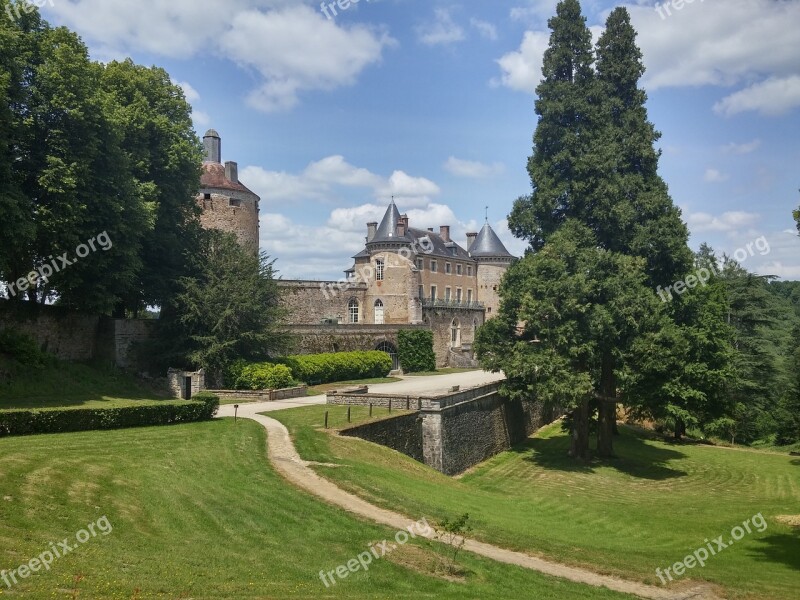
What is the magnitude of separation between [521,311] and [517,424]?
33.0ft

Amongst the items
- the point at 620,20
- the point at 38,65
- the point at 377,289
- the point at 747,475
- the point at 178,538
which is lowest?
the point at 747,475

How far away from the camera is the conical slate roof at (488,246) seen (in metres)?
65.7

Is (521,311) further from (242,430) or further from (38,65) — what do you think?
(38,65)

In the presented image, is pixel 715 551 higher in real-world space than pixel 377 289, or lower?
lower

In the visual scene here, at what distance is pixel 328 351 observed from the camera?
139 feet

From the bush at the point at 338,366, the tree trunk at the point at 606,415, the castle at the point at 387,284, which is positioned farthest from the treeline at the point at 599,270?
the castle at the point at 387,284

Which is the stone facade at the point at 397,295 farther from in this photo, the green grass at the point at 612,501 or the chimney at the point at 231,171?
the green grass at the point at 612,501

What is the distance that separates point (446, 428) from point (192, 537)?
15499mm

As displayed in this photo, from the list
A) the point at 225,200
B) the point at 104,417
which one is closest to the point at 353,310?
the point at 225,200

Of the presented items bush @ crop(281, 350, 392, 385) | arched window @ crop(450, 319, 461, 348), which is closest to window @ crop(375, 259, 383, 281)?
arched window @ crop(450, 319, 461, 348)

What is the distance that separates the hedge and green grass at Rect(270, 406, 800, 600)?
2.99 meters

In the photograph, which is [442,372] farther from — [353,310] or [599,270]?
[599,270]

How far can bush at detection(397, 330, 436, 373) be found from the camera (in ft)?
154

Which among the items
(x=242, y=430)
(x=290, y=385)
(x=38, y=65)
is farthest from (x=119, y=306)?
(x=242, y=430)
